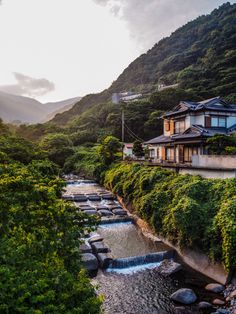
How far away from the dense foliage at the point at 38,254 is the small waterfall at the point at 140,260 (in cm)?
725

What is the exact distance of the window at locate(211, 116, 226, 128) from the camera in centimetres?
3093

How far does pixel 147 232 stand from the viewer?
70.0 feet

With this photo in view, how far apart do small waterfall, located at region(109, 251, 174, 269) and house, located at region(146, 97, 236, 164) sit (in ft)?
44.2

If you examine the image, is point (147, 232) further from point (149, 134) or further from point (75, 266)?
point (149, 134)

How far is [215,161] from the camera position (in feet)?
67.3

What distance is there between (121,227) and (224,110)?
17988 mm

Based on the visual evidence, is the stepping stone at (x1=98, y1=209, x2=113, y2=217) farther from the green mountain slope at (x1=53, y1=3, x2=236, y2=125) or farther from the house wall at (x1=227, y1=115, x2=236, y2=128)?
the green mountain slope at (x1=53, y1=3, x2=236, y2=125)

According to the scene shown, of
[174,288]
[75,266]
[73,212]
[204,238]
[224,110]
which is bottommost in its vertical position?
[174,288]

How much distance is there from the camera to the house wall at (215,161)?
61.9 feet

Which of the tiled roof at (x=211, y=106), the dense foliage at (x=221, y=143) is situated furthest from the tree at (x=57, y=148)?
the dense foliage at (x=221, y=143)

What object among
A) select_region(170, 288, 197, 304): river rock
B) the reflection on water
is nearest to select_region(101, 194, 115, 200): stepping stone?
the reflection on water

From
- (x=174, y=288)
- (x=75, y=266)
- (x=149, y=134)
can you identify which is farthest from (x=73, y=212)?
(x=149, y=134)

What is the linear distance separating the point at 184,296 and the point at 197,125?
21.0 meters

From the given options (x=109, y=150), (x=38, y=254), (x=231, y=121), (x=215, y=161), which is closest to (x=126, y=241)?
(x=215, y=161)
